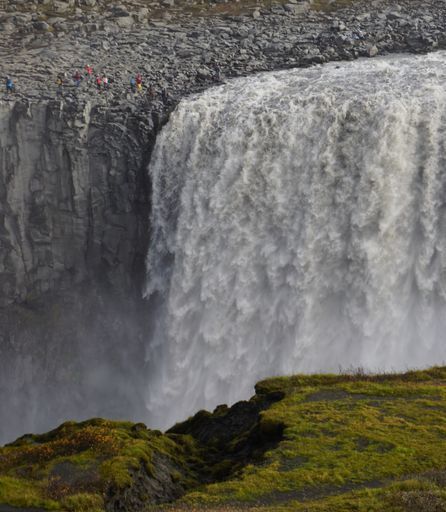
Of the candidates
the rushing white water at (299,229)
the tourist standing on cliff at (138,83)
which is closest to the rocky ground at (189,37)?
the tourist standing on cliff at (138,83)

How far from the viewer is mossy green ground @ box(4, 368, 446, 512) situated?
2138cm

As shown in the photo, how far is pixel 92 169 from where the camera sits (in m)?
51.5

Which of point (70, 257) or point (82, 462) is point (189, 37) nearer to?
point (70, 257)

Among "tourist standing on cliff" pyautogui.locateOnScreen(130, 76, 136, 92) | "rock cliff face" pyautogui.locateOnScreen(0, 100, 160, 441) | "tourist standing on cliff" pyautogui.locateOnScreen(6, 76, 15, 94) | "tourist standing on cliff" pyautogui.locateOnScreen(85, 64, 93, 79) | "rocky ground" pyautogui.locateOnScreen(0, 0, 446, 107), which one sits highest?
"rocky ground" pyautogui.locateOnScreen(0, 0, 446, 107)

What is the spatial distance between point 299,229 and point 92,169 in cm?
1519

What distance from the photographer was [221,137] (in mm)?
47625

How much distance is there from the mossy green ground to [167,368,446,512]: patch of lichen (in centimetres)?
3

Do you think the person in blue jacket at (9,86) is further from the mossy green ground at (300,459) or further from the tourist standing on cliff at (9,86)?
the mossy green ground at (300,459)

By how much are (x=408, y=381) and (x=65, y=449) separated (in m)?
13.9

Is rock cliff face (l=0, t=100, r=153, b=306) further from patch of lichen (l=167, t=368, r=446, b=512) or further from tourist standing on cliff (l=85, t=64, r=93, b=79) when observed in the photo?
patch of lichen (l=167, t=368, r=446, b=512)

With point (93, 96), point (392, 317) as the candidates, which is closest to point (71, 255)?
point (93, 96)

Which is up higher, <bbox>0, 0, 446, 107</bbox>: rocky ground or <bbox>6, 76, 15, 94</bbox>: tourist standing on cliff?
<bbox>0, 0, 446, 107</bbox>: rocky ground

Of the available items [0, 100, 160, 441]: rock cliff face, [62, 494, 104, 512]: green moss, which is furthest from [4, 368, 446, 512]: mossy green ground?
[0, 100, 160, 441]: rock cliff face

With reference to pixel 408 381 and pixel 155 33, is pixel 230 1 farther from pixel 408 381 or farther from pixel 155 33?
pixel 408 381
